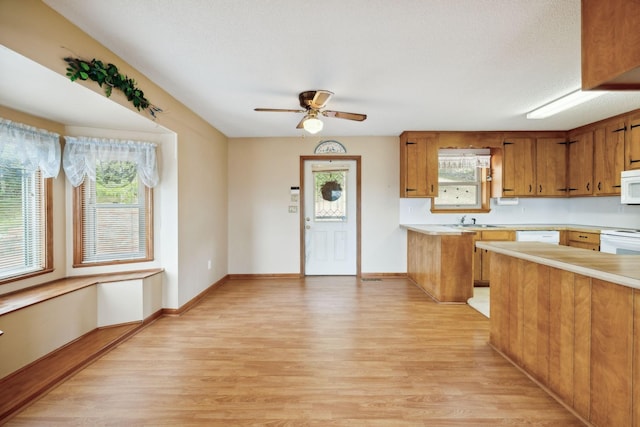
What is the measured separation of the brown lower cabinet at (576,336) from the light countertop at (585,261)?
89 mm

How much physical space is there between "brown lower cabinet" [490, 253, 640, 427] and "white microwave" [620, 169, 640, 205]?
2.55 m

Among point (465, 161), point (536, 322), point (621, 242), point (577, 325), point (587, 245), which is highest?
point (465, 161)

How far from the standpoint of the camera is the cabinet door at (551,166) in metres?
4.68

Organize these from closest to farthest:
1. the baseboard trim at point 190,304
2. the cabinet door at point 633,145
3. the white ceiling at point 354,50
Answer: the white ceiling at point 354,50 < the baseboard trim at point 190,304 < the cabinet door at point 633,145

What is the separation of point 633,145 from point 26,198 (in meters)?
6.82

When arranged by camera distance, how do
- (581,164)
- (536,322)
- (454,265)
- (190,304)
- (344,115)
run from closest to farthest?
(536,322)
(344,115)
(190,304)
(454,265)
(581,164)

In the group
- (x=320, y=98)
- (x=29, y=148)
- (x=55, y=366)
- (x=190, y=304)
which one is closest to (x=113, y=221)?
(x=29, y=148)

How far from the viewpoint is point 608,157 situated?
13.3 ft

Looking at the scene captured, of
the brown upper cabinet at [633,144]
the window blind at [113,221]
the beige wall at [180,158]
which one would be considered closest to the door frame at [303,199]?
the beige wall at [180,158]

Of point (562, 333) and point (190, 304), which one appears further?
point (190, 304)

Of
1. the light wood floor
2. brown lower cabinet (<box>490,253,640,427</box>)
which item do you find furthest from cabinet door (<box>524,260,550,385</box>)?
the light wood floor

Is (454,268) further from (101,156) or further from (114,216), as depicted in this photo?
(101,156)

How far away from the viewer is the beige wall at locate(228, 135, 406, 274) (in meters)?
5.09

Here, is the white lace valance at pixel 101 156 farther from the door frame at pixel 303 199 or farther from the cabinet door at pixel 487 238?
the cabinet door at pixel 487 238
